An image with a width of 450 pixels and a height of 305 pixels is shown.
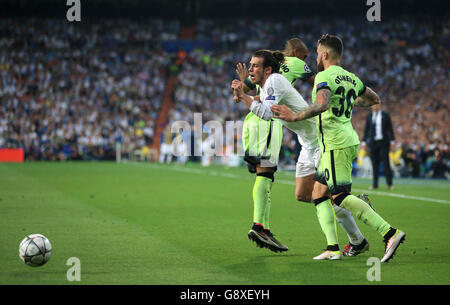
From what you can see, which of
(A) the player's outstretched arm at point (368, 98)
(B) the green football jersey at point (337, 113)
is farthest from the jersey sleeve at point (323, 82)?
(A) the player's outstretched arm at point (368, 98)

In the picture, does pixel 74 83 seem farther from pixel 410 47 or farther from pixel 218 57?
pixel 410 47

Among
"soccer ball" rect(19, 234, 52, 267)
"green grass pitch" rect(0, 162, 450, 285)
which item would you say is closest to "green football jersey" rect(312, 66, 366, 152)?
"green grass pitch" rect(0, 162, 450, 285)

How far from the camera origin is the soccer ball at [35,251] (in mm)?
6582

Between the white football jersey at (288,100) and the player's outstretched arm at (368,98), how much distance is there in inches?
23.0

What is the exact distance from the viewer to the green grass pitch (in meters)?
6.32

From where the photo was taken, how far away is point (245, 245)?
846 centimetres

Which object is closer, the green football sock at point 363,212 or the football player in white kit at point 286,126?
the green football sock at point 363,212

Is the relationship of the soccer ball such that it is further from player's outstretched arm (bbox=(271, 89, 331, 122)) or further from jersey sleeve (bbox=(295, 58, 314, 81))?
jersey sleeve (bbox=(295, 58, 314, 81))

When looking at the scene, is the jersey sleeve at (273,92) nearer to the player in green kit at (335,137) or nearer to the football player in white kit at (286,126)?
the football player in white kit at (286,126)

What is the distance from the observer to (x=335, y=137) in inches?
284

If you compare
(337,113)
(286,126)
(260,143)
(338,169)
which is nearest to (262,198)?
(260,143)

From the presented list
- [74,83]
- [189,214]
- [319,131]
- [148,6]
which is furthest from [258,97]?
[148,6]

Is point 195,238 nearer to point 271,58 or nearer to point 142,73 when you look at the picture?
point 271,58

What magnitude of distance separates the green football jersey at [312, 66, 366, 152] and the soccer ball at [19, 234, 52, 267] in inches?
122
